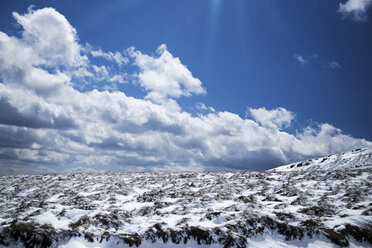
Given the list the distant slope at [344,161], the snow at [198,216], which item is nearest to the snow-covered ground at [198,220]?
the snow at [198,216]

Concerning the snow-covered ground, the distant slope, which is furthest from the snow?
the distant slope

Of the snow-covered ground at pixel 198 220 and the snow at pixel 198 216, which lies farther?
the snow at pixel 198 216

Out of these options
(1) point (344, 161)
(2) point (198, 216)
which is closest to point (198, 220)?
(2) point (198, 216)

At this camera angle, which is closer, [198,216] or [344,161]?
[198,216]

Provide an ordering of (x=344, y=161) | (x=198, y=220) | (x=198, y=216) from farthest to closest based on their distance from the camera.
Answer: (x=344, y=161)
(x=198, y=216)
(x=198, y=220)

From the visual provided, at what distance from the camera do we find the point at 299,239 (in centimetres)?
941

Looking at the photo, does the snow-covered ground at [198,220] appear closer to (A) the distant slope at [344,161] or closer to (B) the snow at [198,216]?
(B) the snow at [198,216]

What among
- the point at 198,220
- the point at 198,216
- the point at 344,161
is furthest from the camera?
the point at 344,161

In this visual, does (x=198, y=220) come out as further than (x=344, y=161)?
No

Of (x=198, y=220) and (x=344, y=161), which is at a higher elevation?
(x=344, y=161)

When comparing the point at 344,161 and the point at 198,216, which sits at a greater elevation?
the point at 344,161

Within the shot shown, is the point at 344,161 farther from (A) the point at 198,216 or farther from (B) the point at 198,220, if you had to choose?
(B) the point at 198,220

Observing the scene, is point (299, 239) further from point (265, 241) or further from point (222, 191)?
point (222, 191)

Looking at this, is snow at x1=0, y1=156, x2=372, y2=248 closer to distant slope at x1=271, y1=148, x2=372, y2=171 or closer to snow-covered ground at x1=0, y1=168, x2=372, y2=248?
snow-covered ground at x1=0, y1=168, x2=372, y2=248
